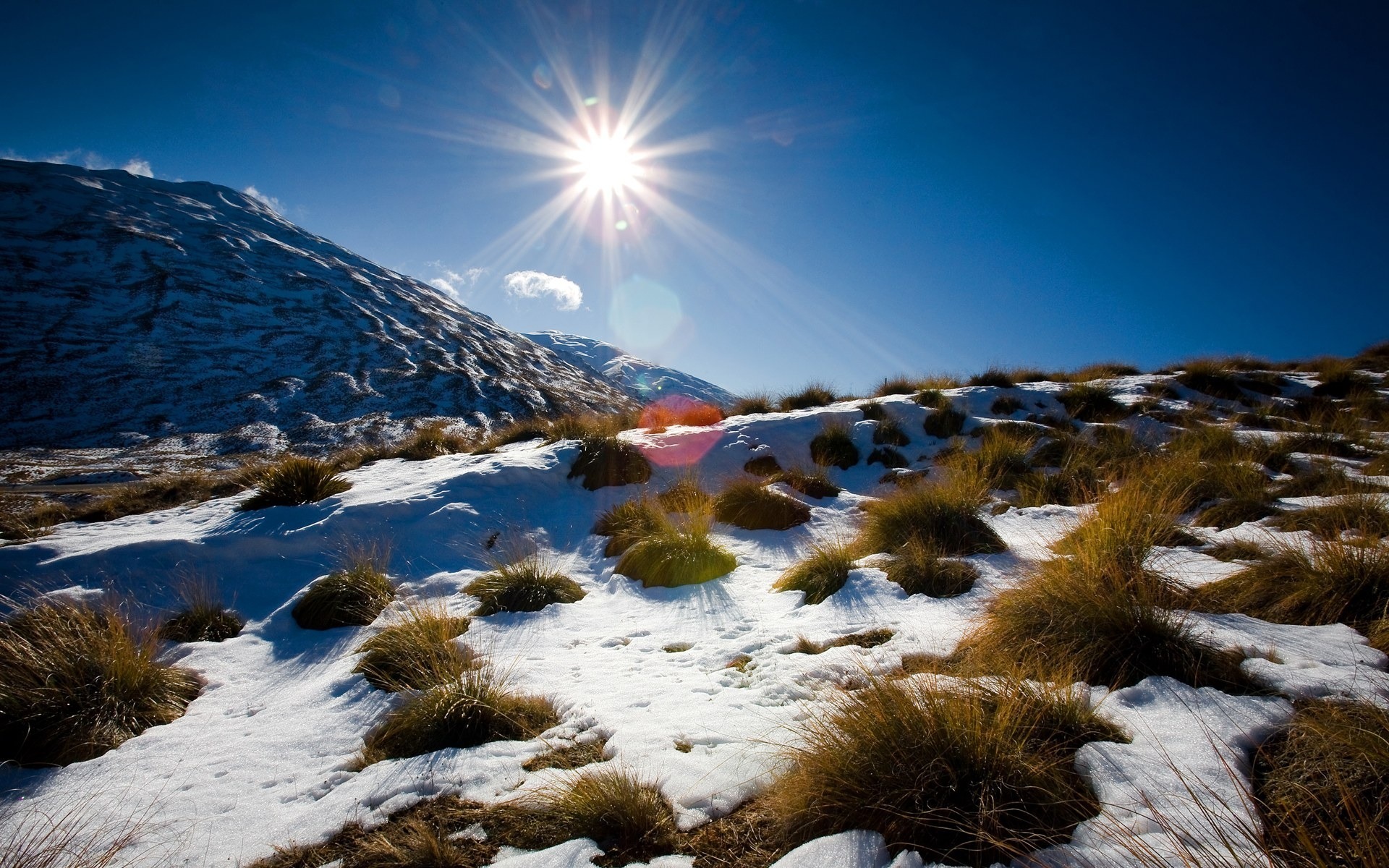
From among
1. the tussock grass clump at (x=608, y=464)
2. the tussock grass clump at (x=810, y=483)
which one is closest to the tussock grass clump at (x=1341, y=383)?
the tussock grass clump at (x=810, y=483)

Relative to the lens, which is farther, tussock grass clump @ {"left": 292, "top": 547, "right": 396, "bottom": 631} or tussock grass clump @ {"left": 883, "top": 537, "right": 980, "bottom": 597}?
tussock grass clump @ {"left": 292, "top": 547, "right": 396, "bottom": 631}

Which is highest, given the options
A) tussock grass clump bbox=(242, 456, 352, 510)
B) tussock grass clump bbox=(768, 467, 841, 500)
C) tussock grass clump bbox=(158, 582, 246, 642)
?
tussock grass clump bbox=(768, 467, 841, 500)

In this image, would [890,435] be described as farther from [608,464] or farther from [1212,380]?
[1212,380]

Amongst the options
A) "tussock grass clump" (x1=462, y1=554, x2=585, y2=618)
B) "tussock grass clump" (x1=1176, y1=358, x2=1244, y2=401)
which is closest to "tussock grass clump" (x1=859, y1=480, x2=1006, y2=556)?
"tussock grass clump" (x1=462, y1=554, x2=585, y2=618)

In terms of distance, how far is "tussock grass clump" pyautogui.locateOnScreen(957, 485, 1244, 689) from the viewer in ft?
7.52

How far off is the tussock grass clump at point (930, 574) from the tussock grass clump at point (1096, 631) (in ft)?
2.02

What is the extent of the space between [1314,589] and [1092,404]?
8.27m

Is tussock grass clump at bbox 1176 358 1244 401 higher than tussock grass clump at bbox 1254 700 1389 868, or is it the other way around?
tussock grass clump at bbox 1176 358 1244 401

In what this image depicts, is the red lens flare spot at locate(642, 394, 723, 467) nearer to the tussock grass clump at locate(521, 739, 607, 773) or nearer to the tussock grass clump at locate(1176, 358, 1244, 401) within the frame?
the tussock grass clump at locate(521, 739, 607, 773)

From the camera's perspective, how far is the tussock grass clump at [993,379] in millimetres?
11664

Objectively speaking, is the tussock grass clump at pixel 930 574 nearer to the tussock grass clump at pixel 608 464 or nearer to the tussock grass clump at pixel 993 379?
the tussock grass clump at pixel 608 464

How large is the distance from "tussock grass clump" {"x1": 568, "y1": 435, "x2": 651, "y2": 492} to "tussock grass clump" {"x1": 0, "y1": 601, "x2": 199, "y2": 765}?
4.97m

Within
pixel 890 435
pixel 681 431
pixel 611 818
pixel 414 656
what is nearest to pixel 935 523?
pixel 611 818

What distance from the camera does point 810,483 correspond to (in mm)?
7430
